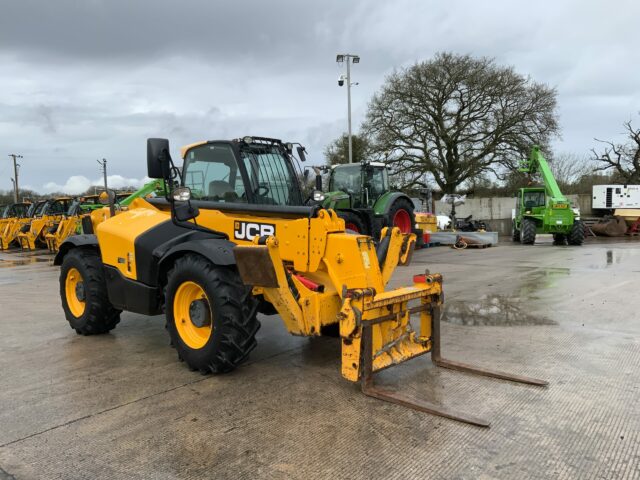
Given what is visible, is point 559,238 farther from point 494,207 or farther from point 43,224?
point 43,224

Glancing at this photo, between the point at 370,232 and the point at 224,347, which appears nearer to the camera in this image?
Answer: the point at 224,347

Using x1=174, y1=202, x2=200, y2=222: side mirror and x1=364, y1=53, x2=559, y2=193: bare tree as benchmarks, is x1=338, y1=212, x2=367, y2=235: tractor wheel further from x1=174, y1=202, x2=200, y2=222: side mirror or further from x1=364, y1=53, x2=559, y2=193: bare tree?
x1=364, y1=53, x2=559, y2=193: bare tree

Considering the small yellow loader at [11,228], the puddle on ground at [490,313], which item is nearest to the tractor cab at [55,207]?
the small yellow loader at [11,228]

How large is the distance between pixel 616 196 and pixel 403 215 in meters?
18.8

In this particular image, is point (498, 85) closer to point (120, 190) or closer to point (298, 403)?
point (120, 190)

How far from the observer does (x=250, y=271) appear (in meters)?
4.14

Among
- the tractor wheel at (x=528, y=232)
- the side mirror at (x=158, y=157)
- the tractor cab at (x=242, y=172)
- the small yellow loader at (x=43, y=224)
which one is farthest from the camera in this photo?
the small yellow loader at (x=43, y=224)

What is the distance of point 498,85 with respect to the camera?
29.9 m

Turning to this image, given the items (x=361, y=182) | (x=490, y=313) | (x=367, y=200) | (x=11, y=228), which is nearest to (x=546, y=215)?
(x=367, y=200)

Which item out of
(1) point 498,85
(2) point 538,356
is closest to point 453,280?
(2) point 538,356

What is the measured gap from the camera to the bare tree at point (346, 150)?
109 feet

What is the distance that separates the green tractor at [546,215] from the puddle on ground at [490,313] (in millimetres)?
12205

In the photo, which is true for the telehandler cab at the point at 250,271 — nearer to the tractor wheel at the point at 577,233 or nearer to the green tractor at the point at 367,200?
the green tractor at the point at 367,200

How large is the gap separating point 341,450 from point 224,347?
151cm
